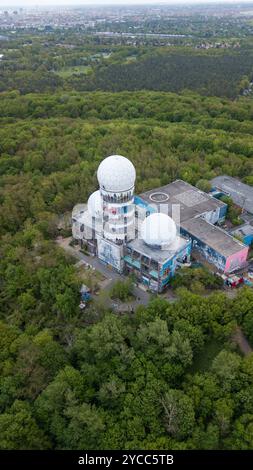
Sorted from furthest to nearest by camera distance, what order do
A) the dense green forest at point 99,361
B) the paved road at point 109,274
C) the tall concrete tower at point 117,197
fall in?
the tall concrete tower at point 117,197 → the paved road at point 109,274 → the dense green forest at point 99,361

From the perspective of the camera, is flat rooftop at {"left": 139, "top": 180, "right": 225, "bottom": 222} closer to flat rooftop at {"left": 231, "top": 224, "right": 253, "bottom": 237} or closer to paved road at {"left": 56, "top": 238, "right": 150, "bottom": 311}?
flat rooftop at {"left": 231, "top": 224, "right": 253, "bottom": 237}

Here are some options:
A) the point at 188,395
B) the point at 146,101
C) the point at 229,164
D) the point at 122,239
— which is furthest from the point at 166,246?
the point at 146,101

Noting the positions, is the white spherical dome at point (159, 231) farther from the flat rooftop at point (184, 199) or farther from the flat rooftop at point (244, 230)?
the flat rooftop at point (244, 230)

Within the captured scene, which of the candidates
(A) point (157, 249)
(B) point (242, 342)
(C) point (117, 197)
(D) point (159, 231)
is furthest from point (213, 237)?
(B) point (242, 342)

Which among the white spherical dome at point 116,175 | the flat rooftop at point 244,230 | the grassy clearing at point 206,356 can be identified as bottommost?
the grassy clearing at point 206,356

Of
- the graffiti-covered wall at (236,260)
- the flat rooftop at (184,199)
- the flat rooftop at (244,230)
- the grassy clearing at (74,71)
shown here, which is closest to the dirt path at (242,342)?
the graffiti-covered wall at (236,260)

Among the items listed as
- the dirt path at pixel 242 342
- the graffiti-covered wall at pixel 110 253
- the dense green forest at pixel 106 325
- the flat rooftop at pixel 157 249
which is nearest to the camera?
the dense green forest at pixel 106 325

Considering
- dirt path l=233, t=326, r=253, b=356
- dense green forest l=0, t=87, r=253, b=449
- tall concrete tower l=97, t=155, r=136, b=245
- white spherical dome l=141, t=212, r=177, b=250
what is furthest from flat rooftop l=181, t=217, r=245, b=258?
dirt path l=233, t=326, r=253, b=356

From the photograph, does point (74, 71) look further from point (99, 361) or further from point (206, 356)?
point (206, 356)
